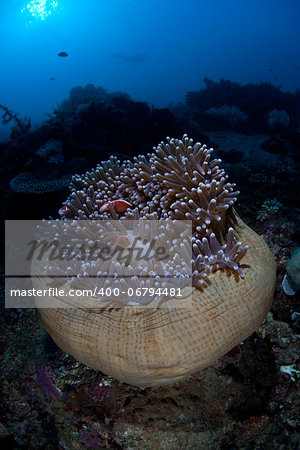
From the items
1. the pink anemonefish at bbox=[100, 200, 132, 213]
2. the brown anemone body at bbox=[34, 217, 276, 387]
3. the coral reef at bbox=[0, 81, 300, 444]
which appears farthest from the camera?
the pink anemonefish at bbox=[100, 200, 132, 213]

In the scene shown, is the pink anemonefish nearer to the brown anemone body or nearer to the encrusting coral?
the encrusting coral

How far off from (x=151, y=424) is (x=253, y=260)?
194cm

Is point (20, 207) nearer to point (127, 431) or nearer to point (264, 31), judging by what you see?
point (127, 431)

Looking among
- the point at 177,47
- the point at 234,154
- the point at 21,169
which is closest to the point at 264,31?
the point at 177,47

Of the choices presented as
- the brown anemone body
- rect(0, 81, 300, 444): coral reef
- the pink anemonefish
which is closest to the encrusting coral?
the brown anemone body

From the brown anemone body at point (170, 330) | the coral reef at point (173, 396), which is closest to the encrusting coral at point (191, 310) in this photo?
the brown anemone body at point (170, 330)

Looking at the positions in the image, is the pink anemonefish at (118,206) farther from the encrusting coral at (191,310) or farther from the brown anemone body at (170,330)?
the brown anemone body at (170,330)

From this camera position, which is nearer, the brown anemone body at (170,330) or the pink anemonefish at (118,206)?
the brown anemone body at (170,330)

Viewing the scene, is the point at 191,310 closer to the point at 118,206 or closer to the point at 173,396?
the point at 173,396

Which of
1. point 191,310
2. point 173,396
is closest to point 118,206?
point 191,310

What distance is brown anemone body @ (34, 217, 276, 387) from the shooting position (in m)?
2.22

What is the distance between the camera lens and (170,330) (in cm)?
222

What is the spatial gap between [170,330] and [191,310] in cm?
24

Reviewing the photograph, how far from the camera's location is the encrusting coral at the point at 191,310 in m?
2.24
